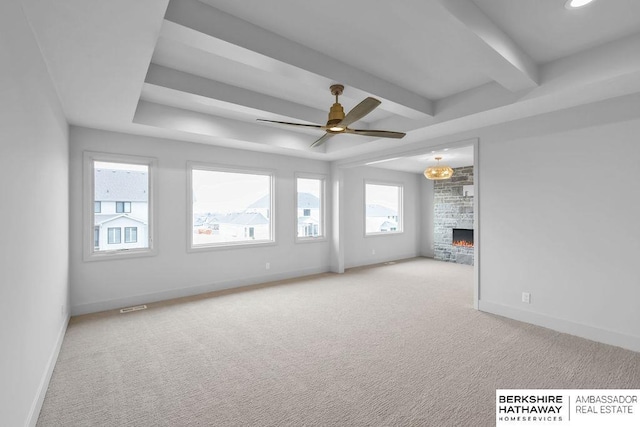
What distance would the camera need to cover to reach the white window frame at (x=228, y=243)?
4895 millimetres

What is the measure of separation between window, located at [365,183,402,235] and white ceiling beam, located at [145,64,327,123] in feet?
12.7

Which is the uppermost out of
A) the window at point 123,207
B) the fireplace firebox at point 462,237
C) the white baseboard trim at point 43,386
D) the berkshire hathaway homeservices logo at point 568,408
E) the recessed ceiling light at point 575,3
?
the recessed ceiling light at point 575,3

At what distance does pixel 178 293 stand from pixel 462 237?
22.2 ft

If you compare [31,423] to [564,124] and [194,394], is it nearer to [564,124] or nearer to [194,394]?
[194,394]

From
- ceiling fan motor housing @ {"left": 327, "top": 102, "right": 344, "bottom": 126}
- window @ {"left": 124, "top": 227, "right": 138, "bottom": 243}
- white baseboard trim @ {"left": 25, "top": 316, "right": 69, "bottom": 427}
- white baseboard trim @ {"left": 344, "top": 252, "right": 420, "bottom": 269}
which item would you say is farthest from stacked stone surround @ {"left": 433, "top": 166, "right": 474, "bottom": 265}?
white baseboard trim @ {"left": 25, "top": 316, "right": 69, "bottom": 427}

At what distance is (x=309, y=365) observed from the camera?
268 cm

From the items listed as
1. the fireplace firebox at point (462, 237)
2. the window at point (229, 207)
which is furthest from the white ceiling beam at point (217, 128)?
the fireplace firebox at point (462, 237)

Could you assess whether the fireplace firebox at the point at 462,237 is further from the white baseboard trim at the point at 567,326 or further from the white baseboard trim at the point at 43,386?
the white baseboard trim at the point at 43,386

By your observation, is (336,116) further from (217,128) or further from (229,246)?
(229,246)

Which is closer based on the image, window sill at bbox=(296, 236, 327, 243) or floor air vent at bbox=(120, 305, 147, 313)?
floor air vent at bbox=(120, 305, 147, 313)

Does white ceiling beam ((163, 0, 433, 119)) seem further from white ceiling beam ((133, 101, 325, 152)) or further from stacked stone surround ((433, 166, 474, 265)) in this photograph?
stacked stone surround ((433, 166, 474, 265))

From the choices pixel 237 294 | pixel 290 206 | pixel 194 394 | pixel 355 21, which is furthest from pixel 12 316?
pixel 290 206

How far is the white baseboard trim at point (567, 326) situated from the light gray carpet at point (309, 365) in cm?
12

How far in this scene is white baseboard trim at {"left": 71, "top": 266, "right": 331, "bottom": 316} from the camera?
4070 millimetres
